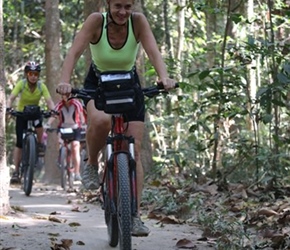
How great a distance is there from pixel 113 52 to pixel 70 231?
67.9 inches

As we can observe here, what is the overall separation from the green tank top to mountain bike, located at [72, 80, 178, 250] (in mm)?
480

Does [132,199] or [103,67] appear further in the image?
[103,67]

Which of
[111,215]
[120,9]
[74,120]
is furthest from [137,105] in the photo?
[74,120]

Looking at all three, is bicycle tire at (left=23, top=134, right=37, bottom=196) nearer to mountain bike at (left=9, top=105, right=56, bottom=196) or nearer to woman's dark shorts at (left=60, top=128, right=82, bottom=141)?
mountain bike at (left=9, top=105, right=56, bottom=196)

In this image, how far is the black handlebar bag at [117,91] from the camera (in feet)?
14.7

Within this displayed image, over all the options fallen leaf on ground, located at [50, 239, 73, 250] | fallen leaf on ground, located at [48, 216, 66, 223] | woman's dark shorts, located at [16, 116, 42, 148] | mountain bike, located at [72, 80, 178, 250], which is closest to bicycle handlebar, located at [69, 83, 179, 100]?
mountain bike, located at [72, 80, 178, 250]

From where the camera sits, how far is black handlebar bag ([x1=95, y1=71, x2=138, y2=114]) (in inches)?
176

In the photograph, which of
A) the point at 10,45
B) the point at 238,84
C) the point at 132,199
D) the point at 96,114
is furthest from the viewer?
the point at 10,45

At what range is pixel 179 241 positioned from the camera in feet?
17.1

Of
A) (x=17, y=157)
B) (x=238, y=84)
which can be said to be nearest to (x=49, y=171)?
(x=17, y=157)

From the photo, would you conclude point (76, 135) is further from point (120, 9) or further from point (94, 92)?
point (94, 92)

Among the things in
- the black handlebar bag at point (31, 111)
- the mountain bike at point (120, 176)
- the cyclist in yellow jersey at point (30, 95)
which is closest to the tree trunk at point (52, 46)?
the cyclist in yellow jersey at point (30, 95)

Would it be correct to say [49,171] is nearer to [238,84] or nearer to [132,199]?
[238,84]

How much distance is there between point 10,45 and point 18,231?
15112mm
